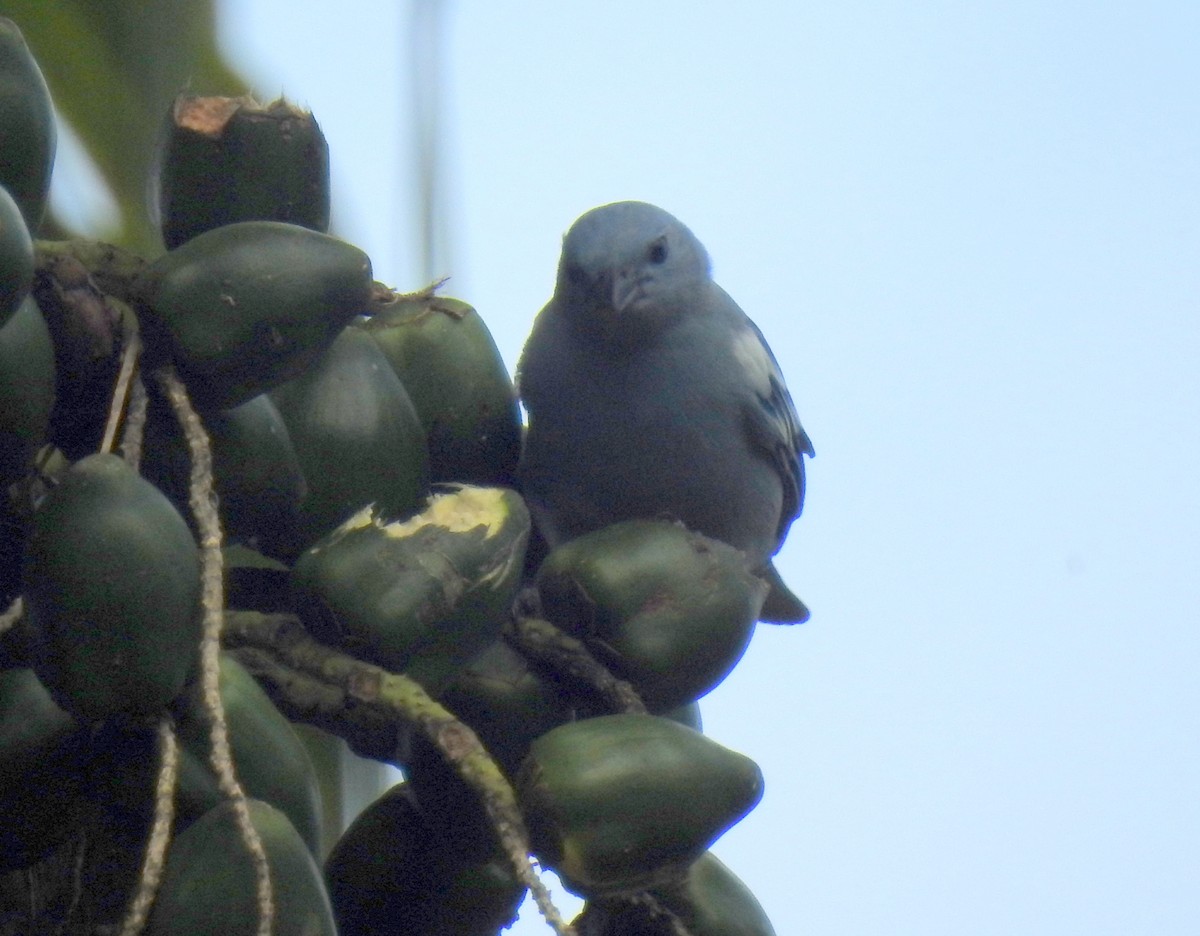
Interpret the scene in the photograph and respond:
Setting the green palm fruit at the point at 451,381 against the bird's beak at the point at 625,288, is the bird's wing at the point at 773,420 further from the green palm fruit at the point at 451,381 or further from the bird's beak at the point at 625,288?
the green palm fruit at the point at 451,381

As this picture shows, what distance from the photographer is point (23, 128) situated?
1.05m

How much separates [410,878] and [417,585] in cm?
26

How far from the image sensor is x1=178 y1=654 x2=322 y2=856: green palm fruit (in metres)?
1.01

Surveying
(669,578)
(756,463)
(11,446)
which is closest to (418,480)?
(669,578)

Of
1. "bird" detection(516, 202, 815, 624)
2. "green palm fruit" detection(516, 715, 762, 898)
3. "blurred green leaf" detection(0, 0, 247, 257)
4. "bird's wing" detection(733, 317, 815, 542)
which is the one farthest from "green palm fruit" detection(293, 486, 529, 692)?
"bird's wing" detection(733, 317, 815, 542)

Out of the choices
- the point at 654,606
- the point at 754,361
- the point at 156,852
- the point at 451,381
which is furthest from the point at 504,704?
the point at 754,361

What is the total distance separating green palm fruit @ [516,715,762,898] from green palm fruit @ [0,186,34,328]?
1.40ft

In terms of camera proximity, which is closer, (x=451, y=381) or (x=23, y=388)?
(x=23, y=388)

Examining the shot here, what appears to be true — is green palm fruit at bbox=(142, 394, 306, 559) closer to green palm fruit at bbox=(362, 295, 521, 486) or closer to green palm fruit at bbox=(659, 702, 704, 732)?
green palm fruit at bbox=(362, 295, 521, 486)

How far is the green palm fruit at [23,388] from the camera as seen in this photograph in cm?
101

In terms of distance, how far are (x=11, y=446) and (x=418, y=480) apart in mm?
363

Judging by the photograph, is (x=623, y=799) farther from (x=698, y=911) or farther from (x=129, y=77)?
(x=129, y=77)

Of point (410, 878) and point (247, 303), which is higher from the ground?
point (247, 303)

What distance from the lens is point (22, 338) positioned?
3.35ft
